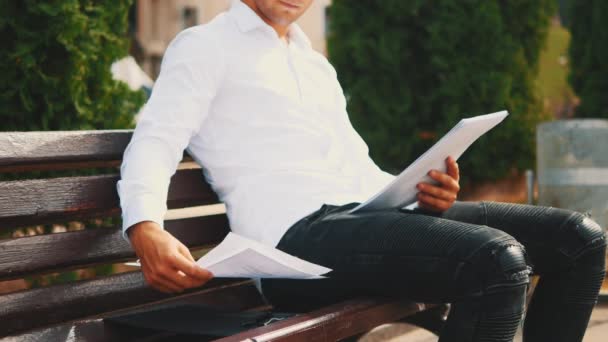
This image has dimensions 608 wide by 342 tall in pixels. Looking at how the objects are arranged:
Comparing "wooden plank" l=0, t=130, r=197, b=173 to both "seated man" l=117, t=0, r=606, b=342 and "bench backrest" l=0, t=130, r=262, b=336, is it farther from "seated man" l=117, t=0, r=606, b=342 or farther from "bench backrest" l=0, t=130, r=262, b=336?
"seated man" l=117, t=0, r=606, b=342

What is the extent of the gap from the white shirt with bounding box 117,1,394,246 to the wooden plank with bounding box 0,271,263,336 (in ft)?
0.99

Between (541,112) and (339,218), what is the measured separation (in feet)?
20.3

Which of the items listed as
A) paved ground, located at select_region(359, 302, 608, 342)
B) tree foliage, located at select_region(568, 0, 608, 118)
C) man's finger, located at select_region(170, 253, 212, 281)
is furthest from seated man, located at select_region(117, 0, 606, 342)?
tree foliage, located at select_region(568, 0, 608, 118)

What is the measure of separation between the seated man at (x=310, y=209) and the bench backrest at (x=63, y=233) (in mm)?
187

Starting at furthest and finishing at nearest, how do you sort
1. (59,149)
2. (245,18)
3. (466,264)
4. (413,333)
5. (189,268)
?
1. (413,333)
2. (245,18)
3. (59,149)
4. (466,264)
5. (189,268)

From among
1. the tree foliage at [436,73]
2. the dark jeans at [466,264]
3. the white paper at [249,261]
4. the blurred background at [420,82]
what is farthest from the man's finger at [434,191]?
the tree foliage at [436,73]

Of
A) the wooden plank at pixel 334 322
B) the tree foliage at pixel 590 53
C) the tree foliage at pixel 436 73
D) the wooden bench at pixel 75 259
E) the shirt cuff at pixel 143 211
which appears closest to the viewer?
the wooden plank at pixel 334 322

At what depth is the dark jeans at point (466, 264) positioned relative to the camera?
6.47 feet

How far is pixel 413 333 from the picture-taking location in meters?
4.09

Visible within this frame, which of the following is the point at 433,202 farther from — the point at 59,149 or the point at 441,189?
the point at 59,149

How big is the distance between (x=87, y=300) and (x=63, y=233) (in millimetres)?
187

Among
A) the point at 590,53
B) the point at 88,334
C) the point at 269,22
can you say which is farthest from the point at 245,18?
the point at 590,53

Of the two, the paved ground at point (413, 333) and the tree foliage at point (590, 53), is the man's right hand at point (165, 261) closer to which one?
the paved ground at point (413, 333)

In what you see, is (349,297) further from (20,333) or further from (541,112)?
(541,112)
